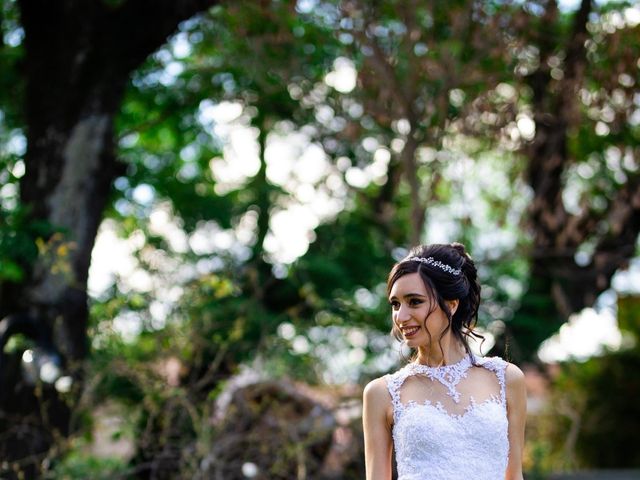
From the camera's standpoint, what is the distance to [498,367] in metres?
3.94

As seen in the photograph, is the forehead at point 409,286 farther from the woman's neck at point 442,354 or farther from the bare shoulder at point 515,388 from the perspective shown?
the bare shoulder at point 515,388

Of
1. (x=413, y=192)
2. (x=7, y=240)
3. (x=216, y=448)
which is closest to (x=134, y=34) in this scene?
(x=7, y=240)

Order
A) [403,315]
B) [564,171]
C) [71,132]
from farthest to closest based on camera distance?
1. [564,171]
2. [71,132]
3. [403,315]

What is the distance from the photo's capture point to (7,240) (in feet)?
29.0

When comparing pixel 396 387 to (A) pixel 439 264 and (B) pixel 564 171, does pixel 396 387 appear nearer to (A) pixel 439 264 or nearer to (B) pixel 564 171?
(A) pixel 439 264

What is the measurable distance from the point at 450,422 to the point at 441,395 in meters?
0.11

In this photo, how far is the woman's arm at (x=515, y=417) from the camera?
12.7 feet

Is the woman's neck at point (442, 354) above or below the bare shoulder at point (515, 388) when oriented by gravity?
above

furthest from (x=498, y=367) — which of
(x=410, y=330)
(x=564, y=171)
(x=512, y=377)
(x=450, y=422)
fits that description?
(x=564, y=171)

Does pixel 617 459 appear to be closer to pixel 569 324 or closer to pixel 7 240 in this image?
pixel 569 324

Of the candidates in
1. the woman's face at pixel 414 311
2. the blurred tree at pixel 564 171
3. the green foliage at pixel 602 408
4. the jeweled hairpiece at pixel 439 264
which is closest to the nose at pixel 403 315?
the woman's face at pixel 414 311

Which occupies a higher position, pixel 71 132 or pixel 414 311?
pixel 414 311

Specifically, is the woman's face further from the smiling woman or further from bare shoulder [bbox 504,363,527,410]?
bare shoulder [bbox 504,363,527,410]

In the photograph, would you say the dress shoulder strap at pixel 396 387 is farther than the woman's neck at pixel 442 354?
No
